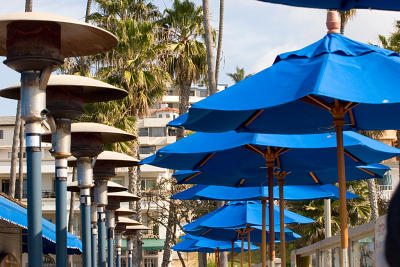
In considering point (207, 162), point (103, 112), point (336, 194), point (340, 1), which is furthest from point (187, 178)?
point (103, 112)

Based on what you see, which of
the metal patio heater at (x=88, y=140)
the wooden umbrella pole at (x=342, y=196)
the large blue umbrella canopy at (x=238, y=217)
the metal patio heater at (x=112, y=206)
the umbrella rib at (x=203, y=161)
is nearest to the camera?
the wooden umbrella pole at (x=342, y=196)

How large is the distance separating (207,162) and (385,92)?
5.05 metres

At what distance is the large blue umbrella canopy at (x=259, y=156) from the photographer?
8.53 metres

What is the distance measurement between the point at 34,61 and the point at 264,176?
4.90 metres

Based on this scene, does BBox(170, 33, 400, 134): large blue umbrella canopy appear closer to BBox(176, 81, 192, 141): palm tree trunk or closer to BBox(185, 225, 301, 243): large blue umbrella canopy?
BBox(185, 225, 301, 243): large blue umbrella canopy

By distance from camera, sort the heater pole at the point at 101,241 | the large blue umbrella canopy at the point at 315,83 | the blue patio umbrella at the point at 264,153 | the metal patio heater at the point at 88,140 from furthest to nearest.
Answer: the heater pole at the point at 101,241
the metal patio heater at the point at 88,140
the blue patio umbrella at the point at 264,153
the large blue umbrella canopy at the point at 315,83

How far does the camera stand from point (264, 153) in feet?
31.8

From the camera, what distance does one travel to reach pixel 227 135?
8.96m

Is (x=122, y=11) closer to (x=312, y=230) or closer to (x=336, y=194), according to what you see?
(x=312, y=230)

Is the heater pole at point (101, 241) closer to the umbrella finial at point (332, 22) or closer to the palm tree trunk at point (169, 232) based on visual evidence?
the umbrella finial at point (332, 22)

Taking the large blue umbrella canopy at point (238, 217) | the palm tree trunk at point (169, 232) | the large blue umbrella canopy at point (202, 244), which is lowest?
the palm tree trunk at point (169, 232)

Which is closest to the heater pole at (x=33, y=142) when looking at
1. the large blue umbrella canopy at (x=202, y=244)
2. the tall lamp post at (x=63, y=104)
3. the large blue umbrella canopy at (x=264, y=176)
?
the tall lamp post at (x=63, y=104)

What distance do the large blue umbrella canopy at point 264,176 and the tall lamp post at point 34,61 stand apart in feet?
11.1

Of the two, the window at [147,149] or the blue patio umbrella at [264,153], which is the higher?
the window at [147,149]
